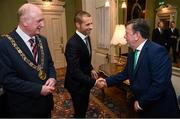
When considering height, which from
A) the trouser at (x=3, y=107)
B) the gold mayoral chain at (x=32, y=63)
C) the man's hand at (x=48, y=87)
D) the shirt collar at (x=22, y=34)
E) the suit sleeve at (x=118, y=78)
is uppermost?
the shirt collar at (x=22, y=34)

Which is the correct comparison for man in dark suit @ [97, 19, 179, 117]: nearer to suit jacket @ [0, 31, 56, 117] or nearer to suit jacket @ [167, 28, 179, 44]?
suit jacket @ [0, 31, 56, 117]

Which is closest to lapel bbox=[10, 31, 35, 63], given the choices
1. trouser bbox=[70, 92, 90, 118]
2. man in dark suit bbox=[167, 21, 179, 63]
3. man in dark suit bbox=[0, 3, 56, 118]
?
man in dark suit bbox=[0, 3, 56, 118]

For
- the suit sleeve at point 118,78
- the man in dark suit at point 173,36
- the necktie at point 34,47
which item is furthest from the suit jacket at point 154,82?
the man in dark suit at point 173,36

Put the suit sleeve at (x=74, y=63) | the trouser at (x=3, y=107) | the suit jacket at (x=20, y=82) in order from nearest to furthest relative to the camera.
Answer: the suit jacket at (x=20, y=82)
the trouser at (x=3, y=107)
the suit sleeve at (x=74, y=63)

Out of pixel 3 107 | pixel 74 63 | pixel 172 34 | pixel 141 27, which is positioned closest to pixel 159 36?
pixel 172 34

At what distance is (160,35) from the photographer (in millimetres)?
3127

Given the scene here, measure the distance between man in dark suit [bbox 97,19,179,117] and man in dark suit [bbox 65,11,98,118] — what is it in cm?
62

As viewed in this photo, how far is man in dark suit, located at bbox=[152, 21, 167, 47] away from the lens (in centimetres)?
305

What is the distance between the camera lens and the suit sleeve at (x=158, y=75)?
1.67m

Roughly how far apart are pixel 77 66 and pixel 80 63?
105 mm

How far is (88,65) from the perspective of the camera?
7.91ft

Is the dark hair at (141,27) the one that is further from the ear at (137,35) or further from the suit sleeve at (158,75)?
the suit sleeve at (158,75)

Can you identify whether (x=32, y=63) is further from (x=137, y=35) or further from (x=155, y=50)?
(x=155, y=50)

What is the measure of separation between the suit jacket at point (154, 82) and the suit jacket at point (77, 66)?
63cm
